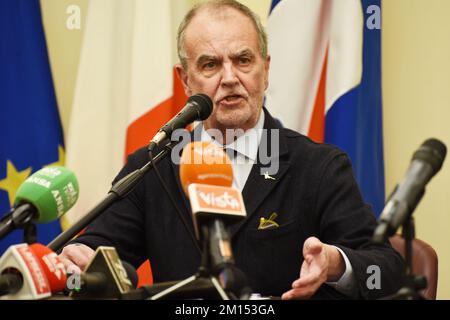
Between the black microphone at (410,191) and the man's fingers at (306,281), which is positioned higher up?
the black microphone at (410,191)

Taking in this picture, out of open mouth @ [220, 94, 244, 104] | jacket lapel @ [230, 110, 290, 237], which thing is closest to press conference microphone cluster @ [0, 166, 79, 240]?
jacket lapel @ [230, 110, 290, 237]

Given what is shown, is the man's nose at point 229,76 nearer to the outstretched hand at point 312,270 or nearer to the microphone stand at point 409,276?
the outstretched hand at point 312,270

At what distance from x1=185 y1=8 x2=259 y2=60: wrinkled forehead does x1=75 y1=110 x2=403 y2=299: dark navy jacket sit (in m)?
0.31

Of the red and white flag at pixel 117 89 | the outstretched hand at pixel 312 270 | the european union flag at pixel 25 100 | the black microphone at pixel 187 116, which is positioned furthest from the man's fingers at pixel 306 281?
the european union flag at pixel 25 100

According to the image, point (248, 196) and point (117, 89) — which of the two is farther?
point (117, 89)

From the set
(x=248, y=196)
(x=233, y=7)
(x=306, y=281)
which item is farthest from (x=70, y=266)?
(x=233, y=7)

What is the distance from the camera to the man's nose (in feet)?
8.53

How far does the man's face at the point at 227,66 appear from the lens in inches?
103

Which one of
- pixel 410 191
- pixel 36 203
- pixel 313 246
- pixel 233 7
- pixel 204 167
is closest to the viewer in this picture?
pixel 410 191

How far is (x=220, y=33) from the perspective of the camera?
105 inches

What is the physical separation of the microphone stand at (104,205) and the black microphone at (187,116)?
0.04 meters

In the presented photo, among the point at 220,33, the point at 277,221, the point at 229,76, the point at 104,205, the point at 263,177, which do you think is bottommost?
the point at 277,221

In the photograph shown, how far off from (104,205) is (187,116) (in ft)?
1.17

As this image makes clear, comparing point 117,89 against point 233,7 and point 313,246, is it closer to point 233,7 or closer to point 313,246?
point 233,7
